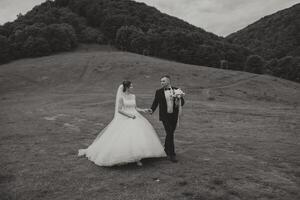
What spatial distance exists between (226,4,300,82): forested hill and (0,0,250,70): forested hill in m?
12.6

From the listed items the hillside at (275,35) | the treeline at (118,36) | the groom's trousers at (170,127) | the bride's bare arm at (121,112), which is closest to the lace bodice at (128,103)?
the bride's bare arm at (121,112)

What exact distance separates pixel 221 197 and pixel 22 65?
75.6 metres

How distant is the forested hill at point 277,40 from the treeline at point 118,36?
11125mm

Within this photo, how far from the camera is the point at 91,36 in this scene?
115 m

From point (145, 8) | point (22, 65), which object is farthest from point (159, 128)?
point (145, 8)

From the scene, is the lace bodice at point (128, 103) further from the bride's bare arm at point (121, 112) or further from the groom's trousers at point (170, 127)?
the groom's trousers at point (170, 127)

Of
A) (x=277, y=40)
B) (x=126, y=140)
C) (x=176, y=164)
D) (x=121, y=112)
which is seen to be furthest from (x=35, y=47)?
(x=277, y=40)

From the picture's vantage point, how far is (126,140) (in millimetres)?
10766

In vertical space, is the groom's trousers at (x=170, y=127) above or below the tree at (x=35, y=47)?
below

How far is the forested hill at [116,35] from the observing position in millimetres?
90062

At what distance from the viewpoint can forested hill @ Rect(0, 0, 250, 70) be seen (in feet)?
295

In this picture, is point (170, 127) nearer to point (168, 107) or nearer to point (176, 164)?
point (168, 107)

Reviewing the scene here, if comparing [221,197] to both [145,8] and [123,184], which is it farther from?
[145,8]

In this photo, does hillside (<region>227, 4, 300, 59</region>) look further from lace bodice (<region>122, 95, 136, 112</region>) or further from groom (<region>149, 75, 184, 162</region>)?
lace bodice (<region>122, 95, 136, 112</region>)
